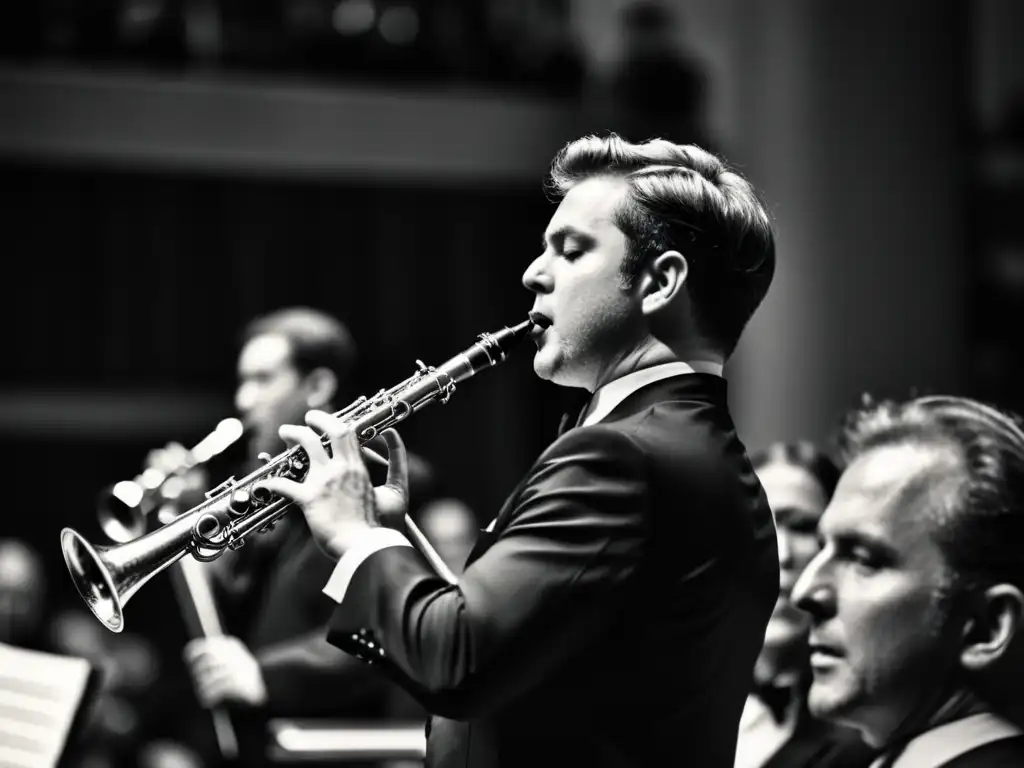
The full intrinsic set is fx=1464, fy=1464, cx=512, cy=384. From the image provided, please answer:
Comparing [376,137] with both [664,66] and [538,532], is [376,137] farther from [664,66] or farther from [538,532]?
[538,532]

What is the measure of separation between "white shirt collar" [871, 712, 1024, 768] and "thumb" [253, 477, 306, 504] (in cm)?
93

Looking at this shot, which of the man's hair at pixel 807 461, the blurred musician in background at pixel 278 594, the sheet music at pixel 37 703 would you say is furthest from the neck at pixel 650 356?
the blurred musician in background at pixel 278 594

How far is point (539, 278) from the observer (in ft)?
6.37

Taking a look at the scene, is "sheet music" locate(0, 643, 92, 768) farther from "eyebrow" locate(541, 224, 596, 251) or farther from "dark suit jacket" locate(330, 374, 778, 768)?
"eyebrow" locate(541, 224, 596, 251)

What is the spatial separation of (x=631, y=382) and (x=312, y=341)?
2223mm

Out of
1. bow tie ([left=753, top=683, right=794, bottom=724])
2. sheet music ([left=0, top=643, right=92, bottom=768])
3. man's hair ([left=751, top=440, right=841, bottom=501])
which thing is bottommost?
bow tie ([left=753, top=683, right=794, bottom=724])

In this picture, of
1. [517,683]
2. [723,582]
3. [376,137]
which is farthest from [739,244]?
[376,137]

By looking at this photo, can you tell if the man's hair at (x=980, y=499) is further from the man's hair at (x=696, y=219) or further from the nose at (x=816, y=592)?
the man's hair at (x=696, y=219)

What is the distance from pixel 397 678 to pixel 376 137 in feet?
20.5

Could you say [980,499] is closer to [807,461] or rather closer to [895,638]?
[895,638]

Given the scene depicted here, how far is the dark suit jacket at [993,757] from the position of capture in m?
1.98

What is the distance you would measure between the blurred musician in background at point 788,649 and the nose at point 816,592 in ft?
1.75

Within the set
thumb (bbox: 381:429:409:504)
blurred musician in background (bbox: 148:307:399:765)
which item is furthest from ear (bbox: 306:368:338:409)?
thumb (bbox: 381:429:409:504)

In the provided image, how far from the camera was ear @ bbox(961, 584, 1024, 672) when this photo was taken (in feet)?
6.80
